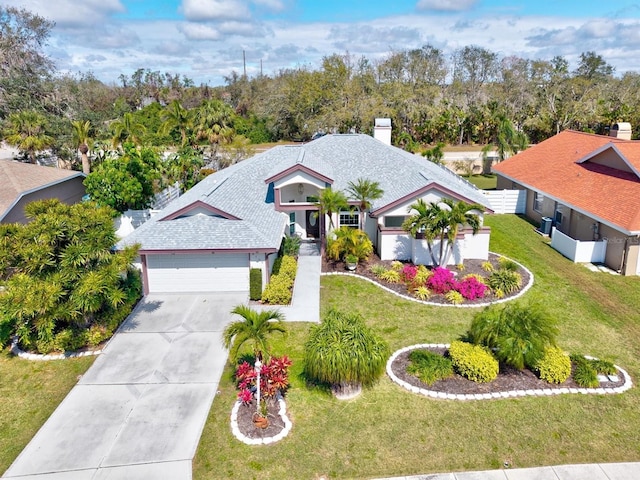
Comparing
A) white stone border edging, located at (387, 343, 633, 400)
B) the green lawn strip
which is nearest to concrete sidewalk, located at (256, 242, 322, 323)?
white stone border edging, located at (387, 343, 633, 400)

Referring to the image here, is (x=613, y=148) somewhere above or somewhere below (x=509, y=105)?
below

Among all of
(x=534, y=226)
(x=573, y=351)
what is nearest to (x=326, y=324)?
(x=573, y=351)

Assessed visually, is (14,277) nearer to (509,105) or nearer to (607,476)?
(607,476)

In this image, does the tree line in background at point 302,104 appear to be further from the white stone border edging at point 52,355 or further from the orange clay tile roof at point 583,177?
the white stone border edging at point 52,355

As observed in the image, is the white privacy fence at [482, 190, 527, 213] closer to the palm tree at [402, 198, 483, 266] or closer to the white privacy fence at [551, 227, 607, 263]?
the white privacy fence at [551, 227, 607, 263]

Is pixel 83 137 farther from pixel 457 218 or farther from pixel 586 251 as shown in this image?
pixel 586 251

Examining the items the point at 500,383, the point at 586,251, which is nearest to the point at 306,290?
the point at 500,383

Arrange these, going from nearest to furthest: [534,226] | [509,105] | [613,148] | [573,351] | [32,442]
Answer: [32,442] → [573,351] → [613,148] → [534,226] → [509,105]
